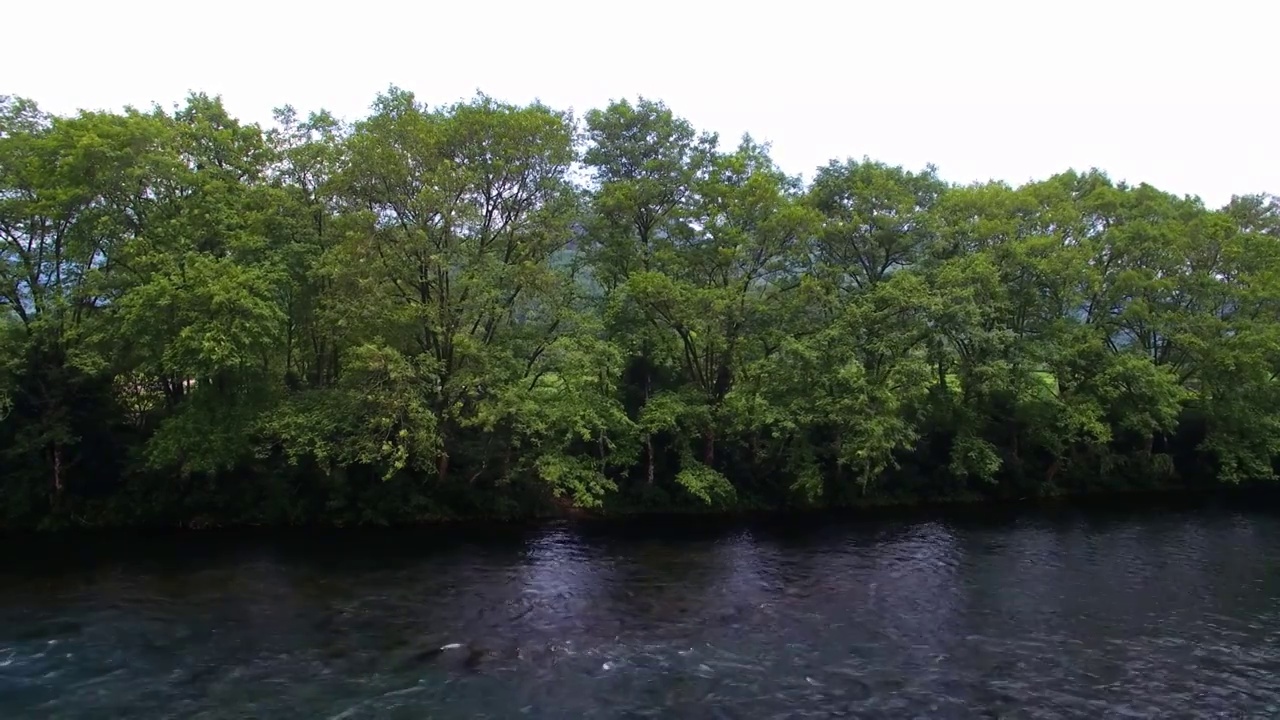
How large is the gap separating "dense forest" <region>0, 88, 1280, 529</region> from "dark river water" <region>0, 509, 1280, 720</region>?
3815 mm

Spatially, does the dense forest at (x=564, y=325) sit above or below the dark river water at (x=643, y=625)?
above

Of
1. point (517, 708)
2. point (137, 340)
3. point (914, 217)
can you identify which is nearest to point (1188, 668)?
A: point (517, 708)

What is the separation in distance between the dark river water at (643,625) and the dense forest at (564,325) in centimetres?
381

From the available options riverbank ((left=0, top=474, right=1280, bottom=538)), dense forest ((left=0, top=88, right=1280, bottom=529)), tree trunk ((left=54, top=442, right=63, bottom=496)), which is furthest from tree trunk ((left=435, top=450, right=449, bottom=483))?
tree trunk ((left=54, top=442, right=63, bottom=496))

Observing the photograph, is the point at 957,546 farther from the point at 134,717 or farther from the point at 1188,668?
the point at 134,717

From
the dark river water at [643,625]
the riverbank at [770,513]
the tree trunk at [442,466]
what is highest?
the tree trunk at [442,466]

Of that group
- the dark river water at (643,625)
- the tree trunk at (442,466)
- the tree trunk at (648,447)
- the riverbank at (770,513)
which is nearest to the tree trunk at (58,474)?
the riverbank at (770,513)

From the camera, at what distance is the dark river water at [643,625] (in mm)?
17656

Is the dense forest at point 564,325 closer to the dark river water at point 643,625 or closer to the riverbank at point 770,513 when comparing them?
the riverbank at point 770,513

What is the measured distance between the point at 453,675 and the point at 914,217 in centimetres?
3144

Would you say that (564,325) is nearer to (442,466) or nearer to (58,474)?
(442,466)

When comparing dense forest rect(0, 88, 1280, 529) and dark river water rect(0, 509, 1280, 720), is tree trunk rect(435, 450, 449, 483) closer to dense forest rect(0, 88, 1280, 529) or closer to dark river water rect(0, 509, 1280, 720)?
dense forest rect(0, 88, 1280, 529)

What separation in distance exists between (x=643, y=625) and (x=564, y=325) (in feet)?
52.3

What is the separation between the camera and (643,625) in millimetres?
22516
